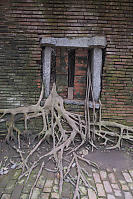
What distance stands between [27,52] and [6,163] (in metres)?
2.60

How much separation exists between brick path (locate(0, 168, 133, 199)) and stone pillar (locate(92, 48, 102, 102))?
180cm

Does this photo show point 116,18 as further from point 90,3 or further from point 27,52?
point 27,52

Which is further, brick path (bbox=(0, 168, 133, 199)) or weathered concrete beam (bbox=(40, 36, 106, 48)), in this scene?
weathered concrete beam (bbox=(40, 36, 106, 48))

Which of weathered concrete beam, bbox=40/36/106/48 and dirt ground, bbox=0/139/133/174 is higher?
weathered concrete beam, bbox=40/36/106/48

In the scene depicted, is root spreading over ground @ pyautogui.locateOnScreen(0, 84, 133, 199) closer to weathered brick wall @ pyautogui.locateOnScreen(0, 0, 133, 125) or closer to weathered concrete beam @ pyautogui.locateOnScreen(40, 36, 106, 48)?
weathered brick wall @ pyautogui.locateOnScreen(0, 0, 133, 125)

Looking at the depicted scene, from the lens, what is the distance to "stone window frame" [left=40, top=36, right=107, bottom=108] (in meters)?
3.51

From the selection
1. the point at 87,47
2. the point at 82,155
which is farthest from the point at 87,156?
the point at 87,47

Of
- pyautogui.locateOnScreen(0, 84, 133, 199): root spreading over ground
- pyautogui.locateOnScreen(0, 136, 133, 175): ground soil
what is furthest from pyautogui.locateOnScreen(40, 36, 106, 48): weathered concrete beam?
pyautogui.locateOnScreen(0, 136, 133, 175): ground soil

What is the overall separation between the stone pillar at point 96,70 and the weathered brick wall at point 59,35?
13 cm

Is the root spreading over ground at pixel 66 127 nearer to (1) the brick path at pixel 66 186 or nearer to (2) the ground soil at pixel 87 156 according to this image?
(2) the ground soil at pixel 87 156

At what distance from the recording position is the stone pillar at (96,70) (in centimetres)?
365

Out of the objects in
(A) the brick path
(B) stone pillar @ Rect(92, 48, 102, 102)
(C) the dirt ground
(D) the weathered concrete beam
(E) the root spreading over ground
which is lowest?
(A) the brick path

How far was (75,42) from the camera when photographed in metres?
3.55

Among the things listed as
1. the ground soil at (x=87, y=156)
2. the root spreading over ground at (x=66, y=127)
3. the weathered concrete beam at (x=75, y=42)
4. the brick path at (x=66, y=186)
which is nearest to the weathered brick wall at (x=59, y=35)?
the weathered concrete beam at (x=75, y=42)
